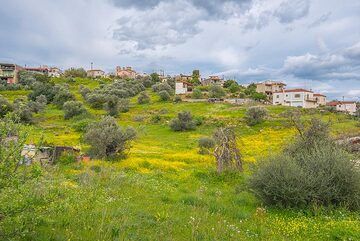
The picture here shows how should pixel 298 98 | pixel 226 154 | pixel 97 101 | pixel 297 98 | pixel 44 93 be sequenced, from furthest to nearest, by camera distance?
pixel 297 98, pixel 298 98, pixel 44 93, pixel 97 101, pixel 226 154

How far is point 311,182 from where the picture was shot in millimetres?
11898

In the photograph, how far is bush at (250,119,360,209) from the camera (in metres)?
11.8

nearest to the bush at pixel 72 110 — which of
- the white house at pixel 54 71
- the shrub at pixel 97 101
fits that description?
the shrub at pixel 97 101

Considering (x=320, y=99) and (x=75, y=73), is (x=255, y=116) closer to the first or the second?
(x=320, y=99)

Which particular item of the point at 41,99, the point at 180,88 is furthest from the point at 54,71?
the point at 41,99

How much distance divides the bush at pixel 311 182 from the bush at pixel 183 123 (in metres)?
44.3

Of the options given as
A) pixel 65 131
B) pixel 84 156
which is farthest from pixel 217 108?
pixel 84 156

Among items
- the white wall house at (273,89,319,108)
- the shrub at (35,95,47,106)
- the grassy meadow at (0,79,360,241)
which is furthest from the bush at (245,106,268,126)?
the white wall house at (273,89,319,108)

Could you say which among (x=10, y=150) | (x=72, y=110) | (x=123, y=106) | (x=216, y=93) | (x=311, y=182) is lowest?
(x=311, y=182)

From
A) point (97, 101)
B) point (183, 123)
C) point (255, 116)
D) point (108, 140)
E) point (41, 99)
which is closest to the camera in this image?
point (108, 140)

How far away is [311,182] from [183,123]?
45.7 metres

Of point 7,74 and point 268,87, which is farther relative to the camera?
point 268,87

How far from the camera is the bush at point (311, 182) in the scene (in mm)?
11820

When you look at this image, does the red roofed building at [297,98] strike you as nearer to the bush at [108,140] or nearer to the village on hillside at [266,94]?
the village on hillside at [266,94]
